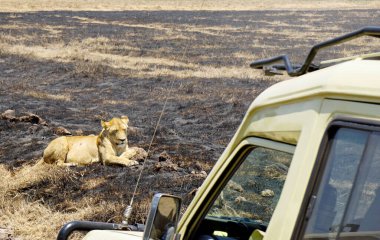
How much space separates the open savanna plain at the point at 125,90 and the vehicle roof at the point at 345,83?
7.73 ft

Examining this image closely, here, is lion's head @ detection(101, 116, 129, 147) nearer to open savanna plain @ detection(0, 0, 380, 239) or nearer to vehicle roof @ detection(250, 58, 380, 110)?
open savanna plain @ detection(0, 0, 380, 239)

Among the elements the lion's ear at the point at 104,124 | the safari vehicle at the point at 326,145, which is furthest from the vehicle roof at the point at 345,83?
the lion's ear at the point at 104,124

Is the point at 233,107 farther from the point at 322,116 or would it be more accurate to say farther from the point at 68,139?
the point at 322,116

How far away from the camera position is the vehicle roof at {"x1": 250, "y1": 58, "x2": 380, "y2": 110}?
6.42 ft

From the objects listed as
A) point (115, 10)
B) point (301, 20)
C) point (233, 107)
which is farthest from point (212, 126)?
point (115, 10)

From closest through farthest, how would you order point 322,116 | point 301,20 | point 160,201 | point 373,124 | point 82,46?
point 373,124 < point 322,116 < point 160,201 < point 82,46 < point 301,20

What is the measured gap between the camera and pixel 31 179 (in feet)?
31.3

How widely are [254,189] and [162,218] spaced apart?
348mm

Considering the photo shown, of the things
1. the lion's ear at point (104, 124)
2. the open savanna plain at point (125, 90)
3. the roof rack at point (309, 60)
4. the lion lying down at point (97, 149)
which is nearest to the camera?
the roof rack at point (309, 60)

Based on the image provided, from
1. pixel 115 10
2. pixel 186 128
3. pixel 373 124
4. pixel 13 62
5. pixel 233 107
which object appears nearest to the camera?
pixel 373 124

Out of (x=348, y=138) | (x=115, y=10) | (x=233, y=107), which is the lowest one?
(x=348, y=138)

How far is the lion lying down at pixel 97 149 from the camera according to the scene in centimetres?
1077

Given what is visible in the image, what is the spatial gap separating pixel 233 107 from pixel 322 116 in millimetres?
12958

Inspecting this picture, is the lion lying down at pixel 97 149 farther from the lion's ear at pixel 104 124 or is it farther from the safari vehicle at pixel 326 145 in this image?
the safari vehicle at pixel 326 145
